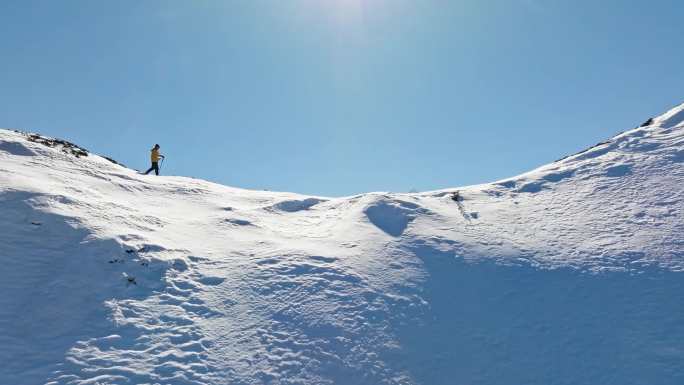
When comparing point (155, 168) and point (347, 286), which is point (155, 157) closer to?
point (155, 168)

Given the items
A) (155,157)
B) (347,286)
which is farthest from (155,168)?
(347,286)

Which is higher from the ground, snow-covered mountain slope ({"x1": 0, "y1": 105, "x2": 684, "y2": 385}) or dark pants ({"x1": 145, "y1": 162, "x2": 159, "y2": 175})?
dark pants ({"x1": 145, "y1": 162, "x2": 159, "y2": 175})

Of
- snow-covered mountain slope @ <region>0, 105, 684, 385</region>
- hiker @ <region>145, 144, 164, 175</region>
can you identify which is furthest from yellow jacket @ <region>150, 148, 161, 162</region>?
snow-covered mountain slope @ <region>0, 105, 684, 385</region>

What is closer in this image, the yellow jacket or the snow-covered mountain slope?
the snow-covered mountain slope

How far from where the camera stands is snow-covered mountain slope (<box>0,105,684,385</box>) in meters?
9.13

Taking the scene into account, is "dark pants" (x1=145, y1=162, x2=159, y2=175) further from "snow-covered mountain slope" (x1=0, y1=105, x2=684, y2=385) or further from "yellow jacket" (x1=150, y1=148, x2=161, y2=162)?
"snow-covered mountain slope" (x1=0, y1=105, x2=684, y2=385)

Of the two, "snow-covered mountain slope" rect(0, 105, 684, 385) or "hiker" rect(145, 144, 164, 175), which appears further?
"hiker" rect(145, 144, 164, 175)

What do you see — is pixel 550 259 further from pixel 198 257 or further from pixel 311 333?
pixel 198 257

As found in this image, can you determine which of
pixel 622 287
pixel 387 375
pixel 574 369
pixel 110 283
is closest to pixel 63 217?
pixel 110 283

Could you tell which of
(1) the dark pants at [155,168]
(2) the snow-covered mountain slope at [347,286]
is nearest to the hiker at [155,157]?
(1) the dark pants at [155,168]

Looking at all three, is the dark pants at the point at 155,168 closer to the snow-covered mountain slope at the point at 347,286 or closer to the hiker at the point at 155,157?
the hiker at the point at 155,157

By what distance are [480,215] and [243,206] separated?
8.15 m

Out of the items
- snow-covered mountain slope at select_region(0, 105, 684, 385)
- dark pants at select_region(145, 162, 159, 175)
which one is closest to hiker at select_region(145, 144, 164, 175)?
dark pants at select_region(145, 162, 159, 175)

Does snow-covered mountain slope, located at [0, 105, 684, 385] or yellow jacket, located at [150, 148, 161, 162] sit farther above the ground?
yellow jacket, located at [150, 148, 161, 162]
